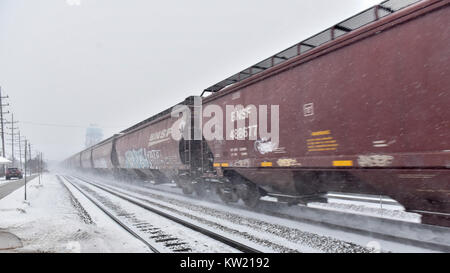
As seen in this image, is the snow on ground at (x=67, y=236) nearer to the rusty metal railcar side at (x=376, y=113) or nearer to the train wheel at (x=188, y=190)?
the rusty metal railcar side at (x=376, y=113)

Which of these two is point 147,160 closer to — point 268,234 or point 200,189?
point 200,189

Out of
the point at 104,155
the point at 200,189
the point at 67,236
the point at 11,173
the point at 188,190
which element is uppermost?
the point at 104,155

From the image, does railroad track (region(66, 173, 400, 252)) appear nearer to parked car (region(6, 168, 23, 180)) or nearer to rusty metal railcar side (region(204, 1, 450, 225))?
rusty metal railcar side (region(204, 1, 450, 225))

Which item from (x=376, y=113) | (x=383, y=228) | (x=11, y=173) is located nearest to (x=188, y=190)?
(x=383, y=228)

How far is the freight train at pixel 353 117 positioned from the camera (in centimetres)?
439

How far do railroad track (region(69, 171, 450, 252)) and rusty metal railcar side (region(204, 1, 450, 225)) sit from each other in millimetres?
719

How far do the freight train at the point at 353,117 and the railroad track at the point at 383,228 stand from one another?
58 cm

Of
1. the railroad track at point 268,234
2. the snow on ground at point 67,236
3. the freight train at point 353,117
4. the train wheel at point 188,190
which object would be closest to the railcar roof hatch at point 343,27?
the freight train at point 353,117

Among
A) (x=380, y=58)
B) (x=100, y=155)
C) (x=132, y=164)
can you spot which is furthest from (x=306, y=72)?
(x=100, y=155)

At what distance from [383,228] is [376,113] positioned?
3.01m

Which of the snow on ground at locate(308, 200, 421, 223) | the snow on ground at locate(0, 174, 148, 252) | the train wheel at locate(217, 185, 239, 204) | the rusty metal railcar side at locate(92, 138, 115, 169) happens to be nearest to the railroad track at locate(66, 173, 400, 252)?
the train wheel at locate(217, 185, 239, 204)

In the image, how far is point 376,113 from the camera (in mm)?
5102

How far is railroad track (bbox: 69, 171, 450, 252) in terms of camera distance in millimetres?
5281
